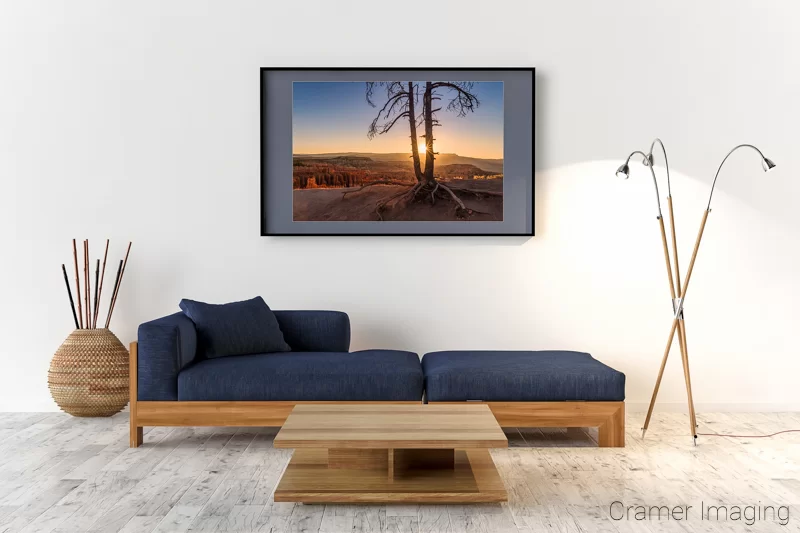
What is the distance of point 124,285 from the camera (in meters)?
5.20

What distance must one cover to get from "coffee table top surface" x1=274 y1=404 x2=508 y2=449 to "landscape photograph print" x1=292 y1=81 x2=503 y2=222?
1.79 m

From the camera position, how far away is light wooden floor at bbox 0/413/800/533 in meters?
2.94

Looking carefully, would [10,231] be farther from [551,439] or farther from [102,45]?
[551,439]

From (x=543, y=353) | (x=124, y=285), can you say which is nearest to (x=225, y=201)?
(x=124, y=285)

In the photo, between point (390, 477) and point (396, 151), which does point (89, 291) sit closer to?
point (396, 151)

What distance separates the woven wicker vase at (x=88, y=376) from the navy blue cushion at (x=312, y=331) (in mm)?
1055

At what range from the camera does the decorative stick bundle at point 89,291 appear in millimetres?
4945

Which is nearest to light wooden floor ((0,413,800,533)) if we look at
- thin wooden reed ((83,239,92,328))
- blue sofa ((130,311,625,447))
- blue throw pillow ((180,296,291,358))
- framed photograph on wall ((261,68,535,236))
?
blue sofa ((130,311,625,447))

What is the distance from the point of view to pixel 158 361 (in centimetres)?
414

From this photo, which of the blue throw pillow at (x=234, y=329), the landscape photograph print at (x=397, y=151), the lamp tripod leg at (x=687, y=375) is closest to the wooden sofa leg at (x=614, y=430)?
the lamp tripod leg at (x=687, y=375)

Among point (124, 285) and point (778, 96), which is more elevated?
point (778, 96)

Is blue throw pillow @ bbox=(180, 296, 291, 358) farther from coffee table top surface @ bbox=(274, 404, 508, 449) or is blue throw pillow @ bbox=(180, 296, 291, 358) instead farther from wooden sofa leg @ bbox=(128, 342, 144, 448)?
coffee table top surface @ bbox=(274, 404, 508, 449)

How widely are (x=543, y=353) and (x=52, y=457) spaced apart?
2.81 metres

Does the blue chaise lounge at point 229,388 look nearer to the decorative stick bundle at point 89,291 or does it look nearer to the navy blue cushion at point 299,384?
the navy blue cushion at point 299,384
